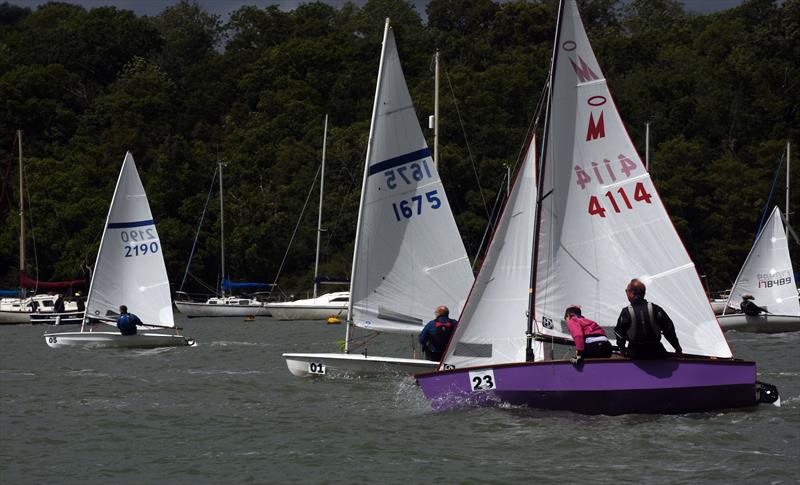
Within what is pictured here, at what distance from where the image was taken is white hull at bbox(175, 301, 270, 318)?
178 feet

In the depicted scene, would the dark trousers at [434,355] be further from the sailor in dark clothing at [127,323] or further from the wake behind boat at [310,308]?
the wake behind boat at [310,308]

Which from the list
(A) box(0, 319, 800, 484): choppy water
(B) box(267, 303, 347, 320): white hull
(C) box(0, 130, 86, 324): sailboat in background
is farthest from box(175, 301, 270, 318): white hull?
(A) box(0, 319, 800, 484): choppy water

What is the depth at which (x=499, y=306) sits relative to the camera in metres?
18.2

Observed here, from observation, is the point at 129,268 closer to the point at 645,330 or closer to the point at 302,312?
the point at 302,312

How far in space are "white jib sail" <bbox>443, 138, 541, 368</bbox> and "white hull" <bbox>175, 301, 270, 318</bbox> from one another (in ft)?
118

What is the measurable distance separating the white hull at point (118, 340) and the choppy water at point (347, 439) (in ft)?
23.5

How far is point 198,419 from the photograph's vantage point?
18.7 meters

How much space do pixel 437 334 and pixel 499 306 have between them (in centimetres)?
294

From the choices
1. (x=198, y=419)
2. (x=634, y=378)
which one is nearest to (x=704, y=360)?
(x=634, y=378)

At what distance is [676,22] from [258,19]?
1152 inches

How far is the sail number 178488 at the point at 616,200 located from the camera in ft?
57.2

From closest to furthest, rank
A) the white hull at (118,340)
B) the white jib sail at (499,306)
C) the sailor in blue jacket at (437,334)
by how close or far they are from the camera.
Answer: the white jib sail at (499,306) → the sailor in blue jacket at (437,334) → the white hull at (118,340)

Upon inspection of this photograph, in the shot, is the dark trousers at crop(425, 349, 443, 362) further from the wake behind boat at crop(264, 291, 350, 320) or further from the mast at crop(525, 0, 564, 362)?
the wake behind boat at crop(264, 291, 350, 320)

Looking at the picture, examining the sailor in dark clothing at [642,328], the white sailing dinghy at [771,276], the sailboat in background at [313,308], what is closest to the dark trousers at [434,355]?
the sailor in dark clothing at [642,328]
